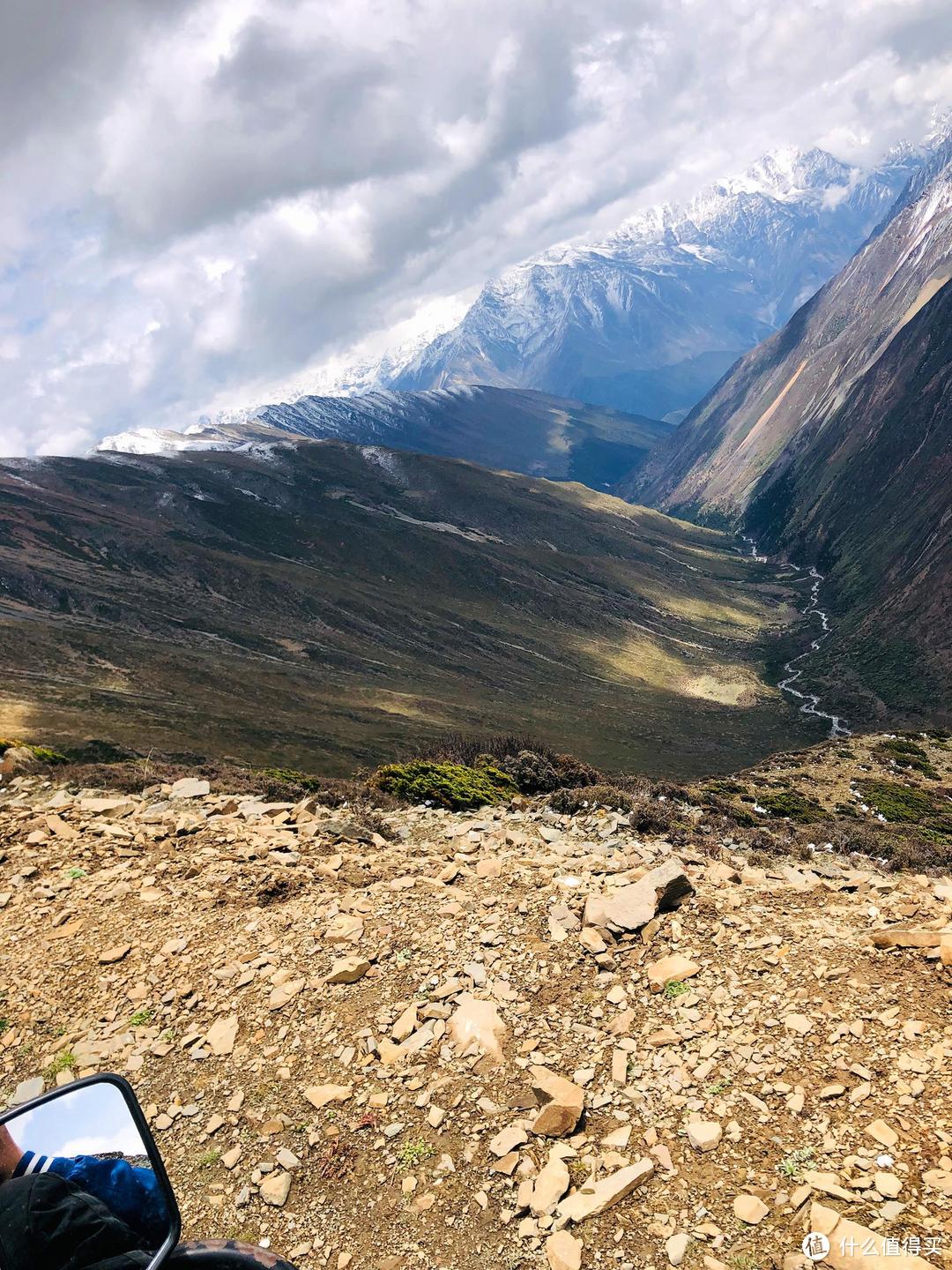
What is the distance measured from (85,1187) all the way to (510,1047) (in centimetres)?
524

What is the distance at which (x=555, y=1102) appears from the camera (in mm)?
6562

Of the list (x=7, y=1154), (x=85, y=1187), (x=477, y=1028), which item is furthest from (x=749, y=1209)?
(x=7, y=1154)

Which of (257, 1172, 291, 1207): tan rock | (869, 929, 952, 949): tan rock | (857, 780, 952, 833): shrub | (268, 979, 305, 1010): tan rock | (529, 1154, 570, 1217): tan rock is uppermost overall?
(869, 929, 952, 949): tan rock

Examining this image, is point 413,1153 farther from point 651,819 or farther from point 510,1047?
point 651,819

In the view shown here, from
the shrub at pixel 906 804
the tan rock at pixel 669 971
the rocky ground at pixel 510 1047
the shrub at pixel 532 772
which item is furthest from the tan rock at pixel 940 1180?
the shrub at pixel 906 804

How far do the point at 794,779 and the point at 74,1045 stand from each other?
37.9 m

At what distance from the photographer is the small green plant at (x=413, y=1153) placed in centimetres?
638

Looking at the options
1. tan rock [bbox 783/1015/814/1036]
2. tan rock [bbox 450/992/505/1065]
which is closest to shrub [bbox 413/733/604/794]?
tan rock [bbox 450/992/505/1065]

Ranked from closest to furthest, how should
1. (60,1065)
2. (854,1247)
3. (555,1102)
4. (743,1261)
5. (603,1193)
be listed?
(854,1247) < (743,1261) < (603,1193) < (555,1102) < (60,1065)

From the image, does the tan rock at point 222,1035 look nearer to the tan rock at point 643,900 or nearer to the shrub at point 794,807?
the tan rock at point 643,900

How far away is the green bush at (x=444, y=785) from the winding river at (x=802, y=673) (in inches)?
2577

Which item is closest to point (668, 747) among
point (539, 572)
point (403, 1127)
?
point (403, 1127)

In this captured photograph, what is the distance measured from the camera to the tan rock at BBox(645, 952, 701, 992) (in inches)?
320

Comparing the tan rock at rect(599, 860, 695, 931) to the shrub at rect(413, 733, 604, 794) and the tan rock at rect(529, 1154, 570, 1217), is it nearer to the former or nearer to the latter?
the tan rock at rect(529, 1154, 570, 1217)
